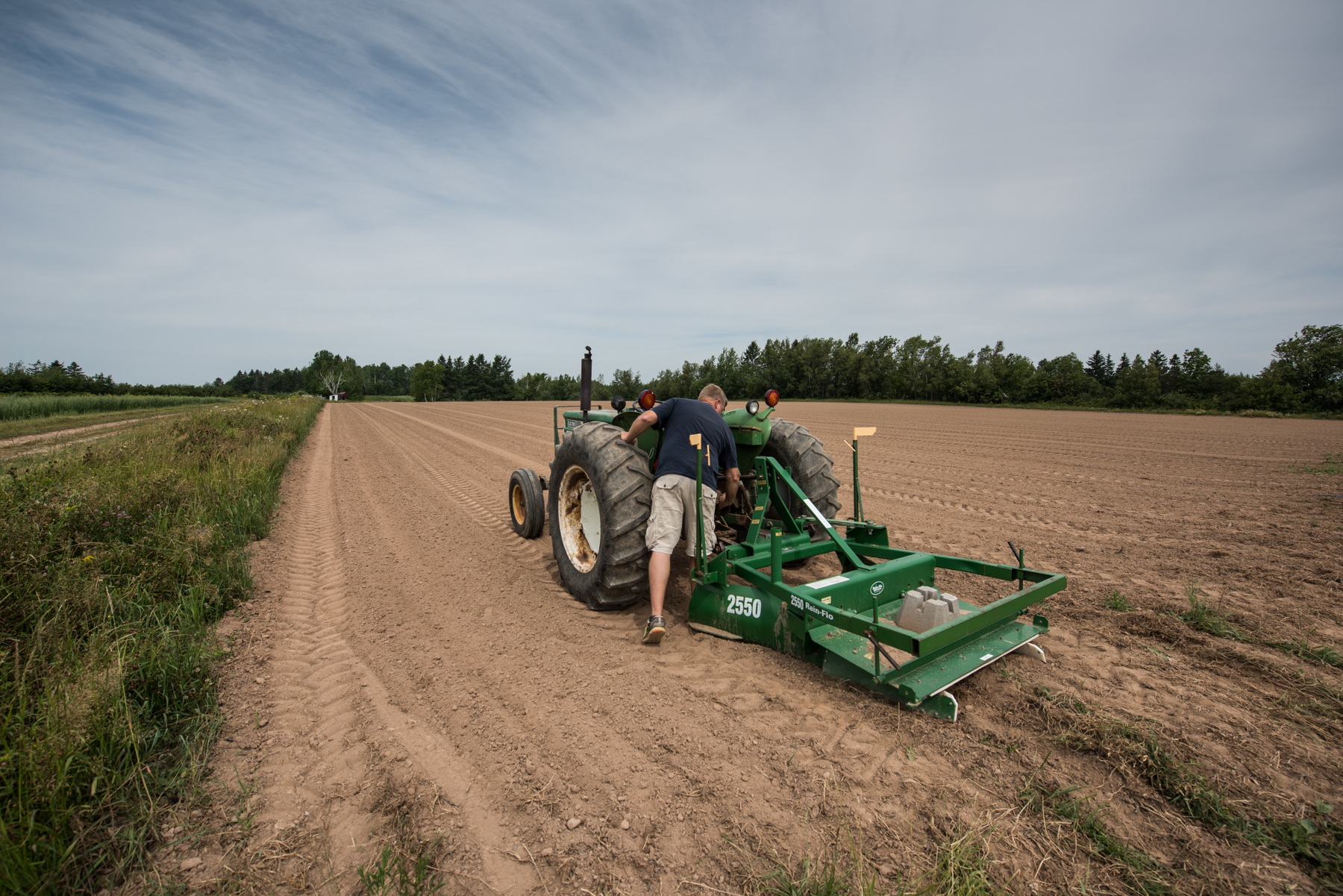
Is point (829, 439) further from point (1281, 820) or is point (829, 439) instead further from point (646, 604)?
point (1281, 820)

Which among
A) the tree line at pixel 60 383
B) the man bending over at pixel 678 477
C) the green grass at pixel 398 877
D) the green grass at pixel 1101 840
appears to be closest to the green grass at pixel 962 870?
the green grass at pixel 1101 840

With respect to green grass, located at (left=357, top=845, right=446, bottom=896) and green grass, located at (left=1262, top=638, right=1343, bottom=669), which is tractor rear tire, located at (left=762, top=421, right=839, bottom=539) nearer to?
green grass, located at (left=1262, top=638, right=1343, bottom=669)

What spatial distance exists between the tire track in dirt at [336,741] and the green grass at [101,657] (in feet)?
1.08

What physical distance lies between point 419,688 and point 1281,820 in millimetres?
3599

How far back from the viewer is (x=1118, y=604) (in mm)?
3875

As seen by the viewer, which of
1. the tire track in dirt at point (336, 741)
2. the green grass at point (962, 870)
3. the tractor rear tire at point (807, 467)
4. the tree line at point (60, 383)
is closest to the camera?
the green grass at point (962, 870)

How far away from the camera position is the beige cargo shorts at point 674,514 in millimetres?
3549

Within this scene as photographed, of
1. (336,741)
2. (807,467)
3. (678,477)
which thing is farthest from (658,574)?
(336,741)

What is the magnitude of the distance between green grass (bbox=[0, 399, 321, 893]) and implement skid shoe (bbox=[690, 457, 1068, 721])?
2.58 meters

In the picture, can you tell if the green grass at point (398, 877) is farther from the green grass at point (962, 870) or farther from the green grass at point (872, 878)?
the green grass at point (962, 870)

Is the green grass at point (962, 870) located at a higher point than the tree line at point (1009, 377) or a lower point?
lower

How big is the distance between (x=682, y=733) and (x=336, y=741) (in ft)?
5.13

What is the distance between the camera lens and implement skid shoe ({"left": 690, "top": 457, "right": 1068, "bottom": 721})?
2.57 meters

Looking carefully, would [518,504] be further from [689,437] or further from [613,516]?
[689,437]
